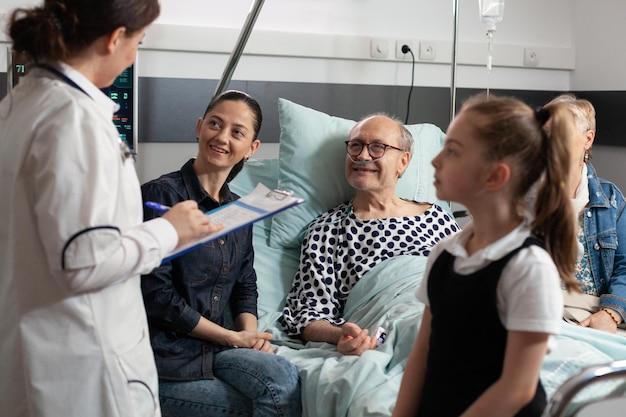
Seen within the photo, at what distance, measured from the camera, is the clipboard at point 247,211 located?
59.7 inches

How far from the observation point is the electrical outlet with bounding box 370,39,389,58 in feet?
11.4

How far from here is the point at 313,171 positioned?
2717 millimetres

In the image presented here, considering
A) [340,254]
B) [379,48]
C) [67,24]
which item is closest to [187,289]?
[340,254]

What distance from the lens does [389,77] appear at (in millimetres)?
3547

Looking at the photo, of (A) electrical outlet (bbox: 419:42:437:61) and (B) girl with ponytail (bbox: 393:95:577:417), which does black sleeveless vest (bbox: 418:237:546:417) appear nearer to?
(B) girl with ponytail (bbox: 393:95:577:417)

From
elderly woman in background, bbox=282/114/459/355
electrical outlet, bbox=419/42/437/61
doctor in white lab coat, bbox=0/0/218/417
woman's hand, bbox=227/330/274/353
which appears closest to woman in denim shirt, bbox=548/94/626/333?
elderly woman in background, bbox=282/114/459/355

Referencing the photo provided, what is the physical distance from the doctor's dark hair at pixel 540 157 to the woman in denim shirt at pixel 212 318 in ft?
2.96

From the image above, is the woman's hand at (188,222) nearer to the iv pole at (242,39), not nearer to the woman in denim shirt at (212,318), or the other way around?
the woman in denim shirt at (212,318)

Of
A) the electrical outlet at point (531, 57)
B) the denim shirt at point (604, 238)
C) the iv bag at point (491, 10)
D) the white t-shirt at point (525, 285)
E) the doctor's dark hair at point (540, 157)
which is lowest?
the denim shirt at point (604, 238)

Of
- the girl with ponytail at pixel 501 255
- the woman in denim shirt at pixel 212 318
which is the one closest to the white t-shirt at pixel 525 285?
the girl with ponytail at pixel 501 255

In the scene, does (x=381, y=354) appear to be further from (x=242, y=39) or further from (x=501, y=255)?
(x=242, y=39)

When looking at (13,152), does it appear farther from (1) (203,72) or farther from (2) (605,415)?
(1) (203,72)

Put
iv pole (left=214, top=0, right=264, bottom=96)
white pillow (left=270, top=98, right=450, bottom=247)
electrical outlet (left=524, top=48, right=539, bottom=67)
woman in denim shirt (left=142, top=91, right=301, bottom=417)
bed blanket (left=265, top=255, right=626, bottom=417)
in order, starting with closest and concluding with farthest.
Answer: bed blanket (left=265, top=255, right=626, bottom=417) < woman in denim shirt (left=142, top=91, right=301, bottom=417) < white pillow (left=270, top=98, right=450, bottom=247) < iv pole (left=214, top=0, right=264, bottom=96) < electrical outlet (left=524, top=48, right=539, bottom=67)

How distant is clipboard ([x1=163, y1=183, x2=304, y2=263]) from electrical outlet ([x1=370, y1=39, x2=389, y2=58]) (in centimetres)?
190
